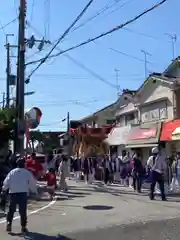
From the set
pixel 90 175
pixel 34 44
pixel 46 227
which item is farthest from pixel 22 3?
pixel 46 227

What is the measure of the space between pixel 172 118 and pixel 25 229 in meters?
16.7

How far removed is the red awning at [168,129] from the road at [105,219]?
7.56 metres

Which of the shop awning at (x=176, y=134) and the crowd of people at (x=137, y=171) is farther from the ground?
the shop awning at (x=176, y=134)

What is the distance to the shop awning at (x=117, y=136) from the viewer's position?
101ft

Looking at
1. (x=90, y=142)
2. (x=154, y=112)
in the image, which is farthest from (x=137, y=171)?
(x=90, y=142)

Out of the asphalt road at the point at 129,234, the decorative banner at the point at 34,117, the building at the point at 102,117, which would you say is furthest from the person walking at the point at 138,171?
the building at the point at 102,117

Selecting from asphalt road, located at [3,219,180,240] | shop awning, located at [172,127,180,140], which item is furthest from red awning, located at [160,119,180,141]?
asphalt road, located at [3,219,180,240]

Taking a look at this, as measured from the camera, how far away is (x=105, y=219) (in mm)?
11023

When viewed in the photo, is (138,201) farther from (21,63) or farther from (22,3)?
(22,3)

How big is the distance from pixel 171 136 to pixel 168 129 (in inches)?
44.0

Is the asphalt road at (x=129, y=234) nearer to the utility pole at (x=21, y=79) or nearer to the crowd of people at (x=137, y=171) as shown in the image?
the crowd of people at (x=137, y=171)

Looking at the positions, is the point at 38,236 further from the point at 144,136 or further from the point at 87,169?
the point at 144,136

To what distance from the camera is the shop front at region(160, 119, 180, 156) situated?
2261cm

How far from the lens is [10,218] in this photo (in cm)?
955
